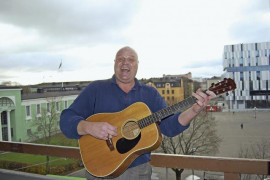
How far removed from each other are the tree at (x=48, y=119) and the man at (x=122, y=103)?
4.16 m

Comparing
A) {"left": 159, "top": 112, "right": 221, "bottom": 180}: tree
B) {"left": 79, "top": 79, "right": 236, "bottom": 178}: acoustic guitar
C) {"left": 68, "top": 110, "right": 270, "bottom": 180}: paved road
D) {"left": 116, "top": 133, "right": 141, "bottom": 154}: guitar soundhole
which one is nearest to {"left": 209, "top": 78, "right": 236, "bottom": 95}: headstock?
{"left": 79, "top": 79, "right": 236, "bottom": 178}: acoustic guitar

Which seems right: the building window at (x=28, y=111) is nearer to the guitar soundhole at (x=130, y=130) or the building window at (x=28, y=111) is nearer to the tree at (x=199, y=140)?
the tree at (x=199, y=140)

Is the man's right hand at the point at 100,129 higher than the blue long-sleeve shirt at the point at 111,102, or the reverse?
the blue long-sleeve shirt at the point at 111,102

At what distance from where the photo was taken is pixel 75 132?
1136 mm

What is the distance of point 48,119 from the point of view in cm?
559

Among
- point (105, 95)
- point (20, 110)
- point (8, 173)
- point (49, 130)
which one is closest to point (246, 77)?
point (105, 95)

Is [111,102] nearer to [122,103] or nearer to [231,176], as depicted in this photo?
[122,103]

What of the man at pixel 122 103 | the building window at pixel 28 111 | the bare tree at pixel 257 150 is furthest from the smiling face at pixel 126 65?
the building window at pixel 28 111

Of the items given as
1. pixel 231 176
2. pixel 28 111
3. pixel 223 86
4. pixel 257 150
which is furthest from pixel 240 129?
pixel 28 111

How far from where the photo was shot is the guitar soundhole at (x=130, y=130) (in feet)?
3.78

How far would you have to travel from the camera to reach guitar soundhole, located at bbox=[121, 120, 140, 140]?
3.78 feet

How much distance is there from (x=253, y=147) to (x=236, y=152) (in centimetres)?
41

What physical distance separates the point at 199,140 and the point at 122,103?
4.81 metres

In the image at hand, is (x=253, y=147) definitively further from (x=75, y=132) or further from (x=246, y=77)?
(x=75, y=132)
